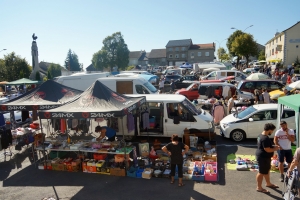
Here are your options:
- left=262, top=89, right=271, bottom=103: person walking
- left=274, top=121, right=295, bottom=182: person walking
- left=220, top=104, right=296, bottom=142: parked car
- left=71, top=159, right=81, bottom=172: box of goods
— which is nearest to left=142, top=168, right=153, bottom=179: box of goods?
left=71, top=159, right=81, bottom=172: box of goods

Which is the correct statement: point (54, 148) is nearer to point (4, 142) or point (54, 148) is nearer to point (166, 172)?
point (4, 142)

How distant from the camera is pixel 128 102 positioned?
27.5 feet

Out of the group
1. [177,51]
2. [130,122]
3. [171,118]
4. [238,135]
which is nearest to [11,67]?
[130,122]

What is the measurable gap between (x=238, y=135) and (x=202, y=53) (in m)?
64.5

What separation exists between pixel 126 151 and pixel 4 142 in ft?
→ 15.2

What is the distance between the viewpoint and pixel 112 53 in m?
57.1

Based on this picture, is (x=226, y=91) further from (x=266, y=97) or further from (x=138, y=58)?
(x=138, y=58)

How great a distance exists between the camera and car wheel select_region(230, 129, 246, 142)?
10000 millimetres

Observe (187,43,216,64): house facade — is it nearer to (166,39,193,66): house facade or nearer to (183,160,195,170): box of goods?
(166,39,193,66): house facade

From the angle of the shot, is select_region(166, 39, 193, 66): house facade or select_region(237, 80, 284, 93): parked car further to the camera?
select_region(166, 39, 193, 66): house facade

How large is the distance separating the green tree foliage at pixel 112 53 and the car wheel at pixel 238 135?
4892cm

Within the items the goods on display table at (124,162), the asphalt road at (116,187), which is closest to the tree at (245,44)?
the goods on display table at (124,162)

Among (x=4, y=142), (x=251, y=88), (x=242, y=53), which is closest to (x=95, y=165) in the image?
(x=4, y=142)

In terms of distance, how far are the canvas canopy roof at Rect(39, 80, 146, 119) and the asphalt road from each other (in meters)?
1.85
